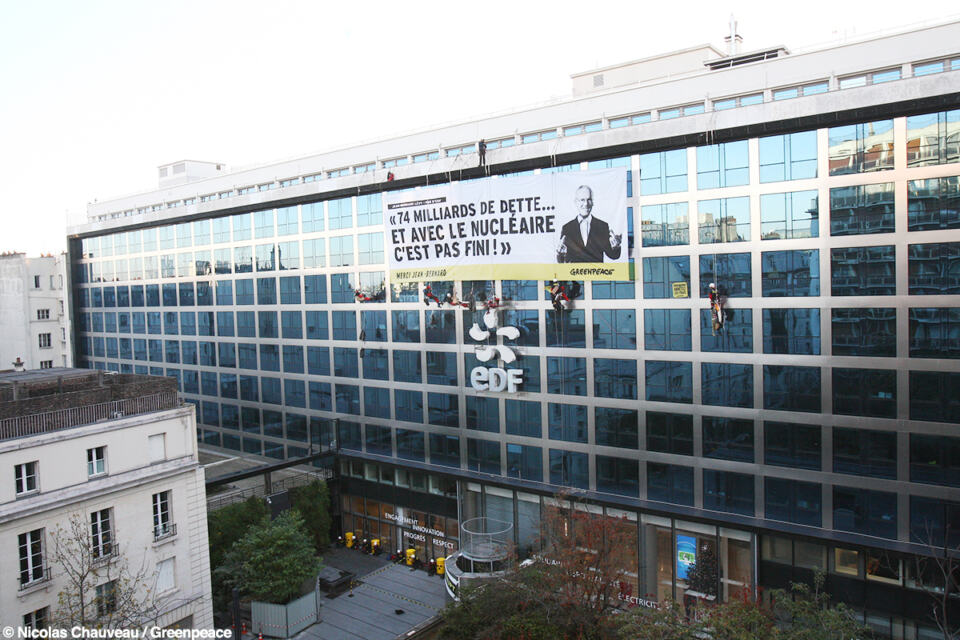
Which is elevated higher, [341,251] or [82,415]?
[341,251]

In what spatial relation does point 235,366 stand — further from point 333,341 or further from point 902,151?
point 902,151

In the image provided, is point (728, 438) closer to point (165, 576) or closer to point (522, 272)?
point (522, 272)

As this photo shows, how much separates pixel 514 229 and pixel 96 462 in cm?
2299

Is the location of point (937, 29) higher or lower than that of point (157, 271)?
higher

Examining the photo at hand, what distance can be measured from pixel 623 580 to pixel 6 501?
27762 millimetres

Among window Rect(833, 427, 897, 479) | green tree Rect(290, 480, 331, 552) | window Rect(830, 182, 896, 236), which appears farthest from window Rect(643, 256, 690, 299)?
green tree Rect(290, 480, 331, 552)

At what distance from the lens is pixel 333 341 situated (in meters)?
47.1

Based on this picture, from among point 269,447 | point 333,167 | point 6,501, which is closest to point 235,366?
point 269,447

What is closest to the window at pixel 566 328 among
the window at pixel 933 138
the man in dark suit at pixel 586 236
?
the man in dark suit at pixel 586 236

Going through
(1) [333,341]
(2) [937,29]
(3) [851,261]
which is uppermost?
(2) [937,29]

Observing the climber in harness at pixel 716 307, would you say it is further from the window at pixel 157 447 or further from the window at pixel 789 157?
the window at pixel 157 447

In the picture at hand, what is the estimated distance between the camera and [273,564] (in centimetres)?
3312

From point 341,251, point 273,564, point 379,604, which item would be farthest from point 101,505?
point 341,251

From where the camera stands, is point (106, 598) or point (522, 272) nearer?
point (106, 598)
